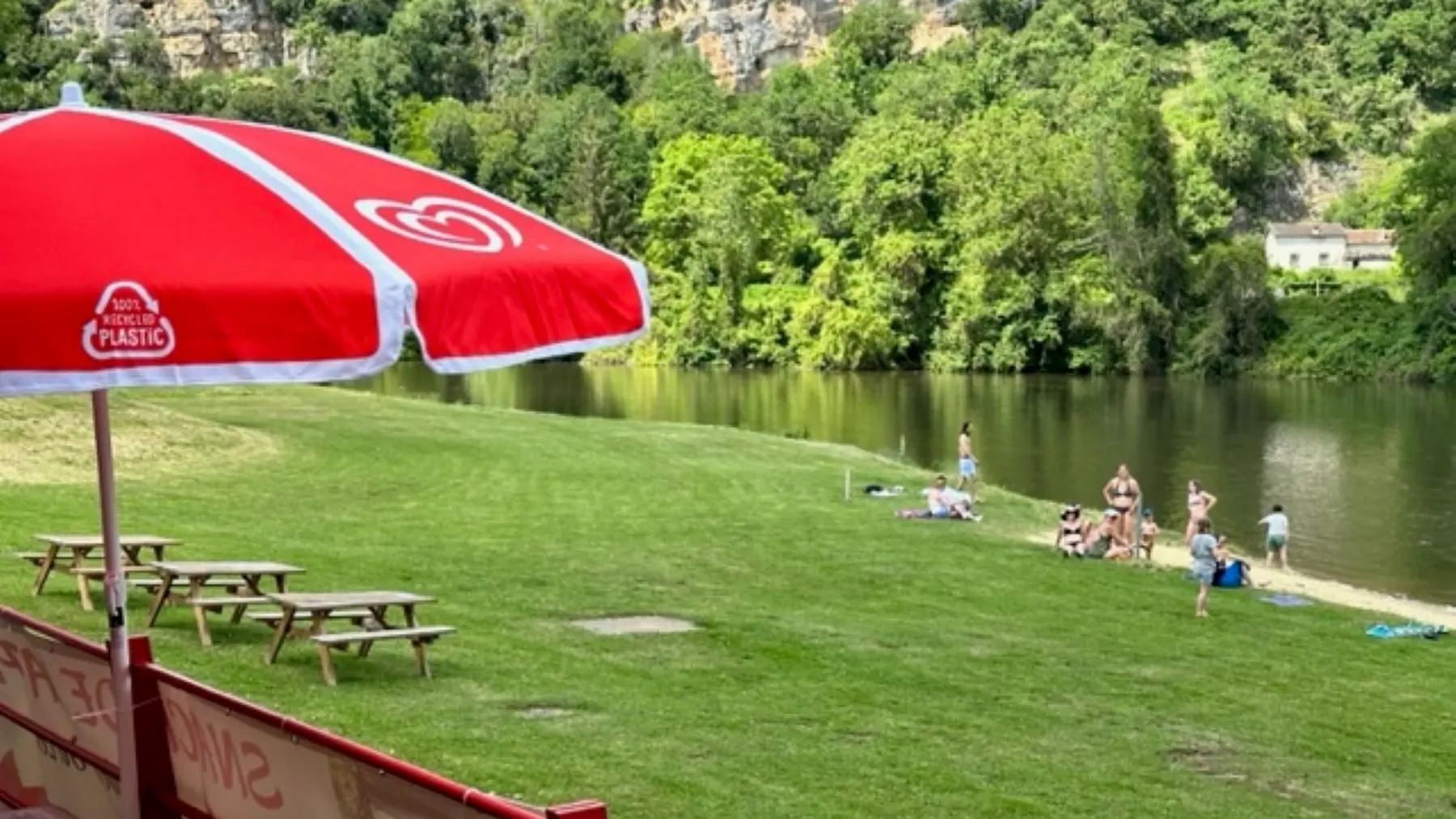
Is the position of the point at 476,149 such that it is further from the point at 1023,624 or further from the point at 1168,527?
the point at 1023,624

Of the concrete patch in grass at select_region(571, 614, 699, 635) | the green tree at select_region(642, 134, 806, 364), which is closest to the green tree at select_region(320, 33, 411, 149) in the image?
the green tree at select_region(642, 134, 806, 364)

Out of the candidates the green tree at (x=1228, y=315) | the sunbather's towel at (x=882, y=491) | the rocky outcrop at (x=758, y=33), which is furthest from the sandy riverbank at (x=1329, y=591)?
the rocky outcrop at (x=758, y=33)

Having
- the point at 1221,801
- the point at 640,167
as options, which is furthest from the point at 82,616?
the point at 640,167

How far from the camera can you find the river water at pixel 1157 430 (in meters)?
34.9

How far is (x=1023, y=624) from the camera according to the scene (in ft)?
60.6

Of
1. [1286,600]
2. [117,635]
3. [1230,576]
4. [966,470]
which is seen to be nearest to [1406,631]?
[1286,600]

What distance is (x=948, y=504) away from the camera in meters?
29.6

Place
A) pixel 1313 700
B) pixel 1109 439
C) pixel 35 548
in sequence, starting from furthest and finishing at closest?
pixel 1109 439 → pixel 35 548 → pixel 1313 700

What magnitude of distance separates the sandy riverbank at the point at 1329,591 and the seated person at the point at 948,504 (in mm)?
1439

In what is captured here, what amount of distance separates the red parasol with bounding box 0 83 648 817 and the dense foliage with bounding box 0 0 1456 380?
42.4m

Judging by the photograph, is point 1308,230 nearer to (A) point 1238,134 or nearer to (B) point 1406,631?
(A) point 1238,134

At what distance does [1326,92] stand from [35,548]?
130306 mm

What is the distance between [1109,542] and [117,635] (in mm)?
21394

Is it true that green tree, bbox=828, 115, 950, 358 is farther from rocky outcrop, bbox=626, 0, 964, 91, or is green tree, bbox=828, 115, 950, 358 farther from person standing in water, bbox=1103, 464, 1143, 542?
rocky outcrop, bbox=626, 0, 964, 91
